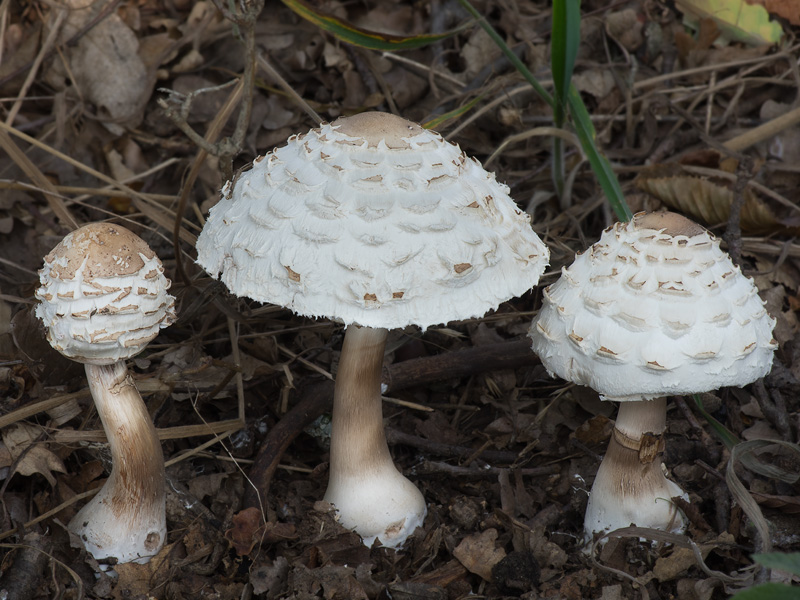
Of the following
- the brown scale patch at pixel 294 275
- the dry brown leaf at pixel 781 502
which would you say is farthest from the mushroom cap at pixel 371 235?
the dry brown leaf at pixel 781 502

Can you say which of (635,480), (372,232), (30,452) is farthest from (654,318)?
(30,452)

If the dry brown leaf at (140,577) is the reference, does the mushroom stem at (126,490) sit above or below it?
above

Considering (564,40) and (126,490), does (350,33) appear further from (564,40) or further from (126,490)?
(126,490)

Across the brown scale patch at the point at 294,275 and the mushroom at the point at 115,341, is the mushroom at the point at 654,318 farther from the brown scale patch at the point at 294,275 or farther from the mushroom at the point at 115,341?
the mushroom at the point at 115,341

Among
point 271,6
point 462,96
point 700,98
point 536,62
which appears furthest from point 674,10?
point 271,6

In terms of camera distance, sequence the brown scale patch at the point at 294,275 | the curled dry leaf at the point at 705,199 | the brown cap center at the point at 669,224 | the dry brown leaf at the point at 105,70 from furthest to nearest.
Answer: the dry brown leaf at the point at 105,70 < the curled dry leaf at the point at 705,199 < the brown cap center at the point at 669,224 < the brown scale patch at the point at 294,275

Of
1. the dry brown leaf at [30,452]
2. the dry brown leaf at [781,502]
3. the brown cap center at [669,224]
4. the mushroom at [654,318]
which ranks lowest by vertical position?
the dry brown leaf at [781,502]

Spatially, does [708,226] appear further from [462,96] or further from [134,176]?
[134,176]

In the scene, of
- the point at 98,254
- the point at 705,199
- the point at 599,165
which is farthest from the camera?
the point at 705,199
